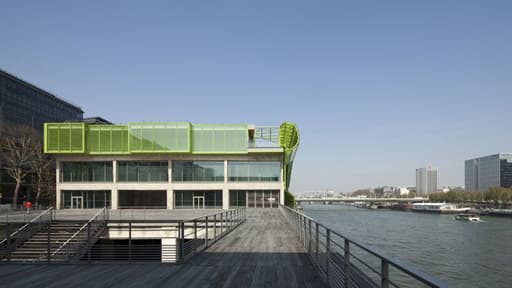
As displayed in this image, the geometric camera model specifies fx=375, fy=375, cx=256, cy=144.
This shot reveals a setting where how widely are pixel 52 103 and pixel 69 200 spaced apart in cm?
4920

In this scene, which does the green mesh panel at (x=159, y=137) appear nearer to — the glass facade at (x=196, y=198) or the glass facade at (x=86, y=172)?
the glass facade at (x=86, y=172)

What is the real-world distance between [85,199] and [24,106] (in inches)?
1630

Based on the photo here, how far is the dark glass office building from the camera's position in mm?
70125

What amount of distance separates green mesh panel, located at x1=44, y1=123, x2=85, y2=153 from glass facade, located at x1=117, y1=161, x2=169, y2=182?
561cm

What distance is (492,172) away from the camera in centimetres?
15600

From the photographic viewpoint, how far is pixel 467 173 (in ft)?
622

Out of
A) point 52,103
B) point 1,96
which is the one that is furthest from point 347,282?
point 52,103

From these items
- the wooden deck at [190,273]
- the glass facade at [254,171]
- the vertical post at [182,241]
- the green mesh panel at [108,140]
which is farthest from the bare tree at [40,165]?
the vertical post at [182,241]

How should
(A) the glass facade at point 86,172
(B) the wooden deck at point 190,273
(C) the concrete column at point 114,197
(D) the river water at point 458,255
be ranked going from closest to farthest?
1. (B) the wooden deck at point 190,273
2. (D) the river water at point 458,255
3. (C) the concrete column at point 114,197
4. (A) the glass facade at point 86,172

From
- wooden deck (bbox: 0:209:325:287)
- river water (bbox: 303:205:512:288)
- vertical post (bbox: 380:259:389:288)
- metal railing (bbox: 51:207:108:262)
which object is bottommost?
river water (bbox: 303:205:512:288)

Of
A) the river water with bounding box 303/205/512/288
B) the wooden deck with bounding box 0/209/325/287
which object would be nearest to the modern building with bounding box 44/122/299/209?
the river water with bounding box 303/205/512/288

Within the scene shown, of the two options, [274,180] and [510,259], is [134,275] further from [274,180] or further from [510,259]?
[274,180]

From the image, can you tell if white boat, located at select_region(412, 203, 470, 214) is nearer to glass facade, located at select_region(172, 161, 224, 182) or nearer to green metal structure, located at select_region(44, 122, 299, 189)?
green metal structure, located at select_region(44, 122, 299, 189)

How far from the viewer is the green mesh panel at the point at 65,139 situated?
4625cm
